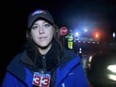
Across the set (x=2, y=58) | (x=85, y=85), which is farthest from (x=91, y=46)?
(x=85, y=85)

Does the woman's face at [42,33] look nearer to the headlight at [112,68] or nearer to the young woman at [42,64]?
the young woman at [42,64]

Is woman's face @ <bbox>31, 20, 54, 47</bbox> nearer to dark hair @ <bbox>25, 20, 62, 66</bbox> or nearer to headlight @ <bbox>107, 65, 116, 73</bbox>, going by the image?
dark hair @ <bbox>25, 20, 62, 66</bbox>

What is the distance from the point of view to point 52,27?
3408 mm

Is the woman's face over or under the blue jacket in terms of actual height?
over

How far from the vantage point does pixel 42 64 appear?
3318 mm

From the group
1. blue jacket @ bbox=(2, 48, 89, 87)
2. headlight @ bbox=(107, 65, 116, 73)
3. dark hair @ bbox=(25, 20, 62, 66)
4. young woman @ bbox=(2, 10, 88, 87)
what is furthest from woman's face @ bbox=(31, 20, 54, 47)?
headlight @ bbox=(107, 65, 116, 73)

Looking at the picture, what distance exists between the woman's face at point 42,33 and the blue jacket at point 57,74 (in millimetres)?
226

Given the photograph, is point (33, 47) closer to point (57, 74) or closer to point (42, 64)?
point (42, 64)

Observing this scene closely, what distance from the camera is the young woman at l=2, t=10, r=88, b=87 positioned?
324 cm

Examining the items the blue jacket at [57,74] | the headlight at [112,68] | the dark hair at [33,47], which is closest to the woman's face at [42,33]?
the dark hair at [33,47]

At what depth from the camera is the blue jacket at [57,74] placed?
323 centimetres

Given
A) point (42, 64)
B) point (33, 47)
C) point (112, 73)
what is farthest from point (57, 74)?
point (112, 73)

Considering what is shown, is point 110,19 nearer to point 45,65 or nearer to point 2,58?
point 2,58

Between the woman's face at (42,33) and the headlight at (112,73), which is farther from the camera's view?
the headlight at (112,73)
